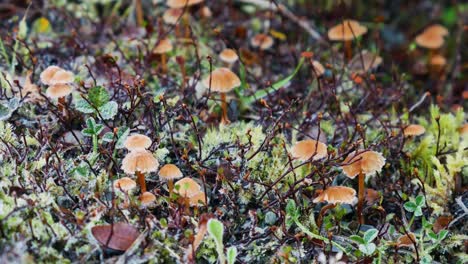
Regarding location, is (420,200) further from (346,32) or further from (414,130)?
(346,32)

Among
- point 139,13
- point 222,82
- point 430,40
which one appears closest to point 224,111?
point 222,82

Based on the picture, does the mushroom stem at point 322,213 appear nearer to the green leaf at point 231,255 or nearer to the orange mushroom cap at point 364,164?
the orange mushroom cap at point 364,164

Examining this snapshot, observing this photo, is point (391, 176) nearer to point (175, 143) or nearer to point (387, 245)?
point (387, 245)

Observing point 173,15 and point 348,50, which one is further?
point 348,50

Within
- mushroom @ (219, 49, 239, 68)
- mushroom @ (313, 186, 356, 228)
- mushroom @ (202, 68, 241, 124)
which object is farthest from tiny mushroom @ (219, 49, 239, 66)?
mushroom @ (313, 186, 356, 228)

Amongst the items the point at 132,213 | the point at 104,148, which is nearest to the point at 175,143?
the point at 104,148

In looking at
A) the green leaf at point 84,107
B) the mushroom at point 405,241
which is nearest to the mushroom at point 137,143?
the green leaf at point 84,107
